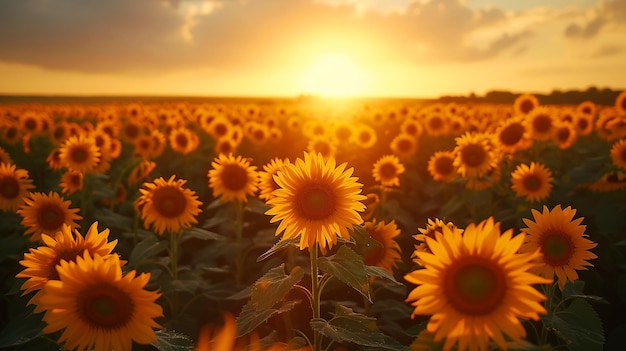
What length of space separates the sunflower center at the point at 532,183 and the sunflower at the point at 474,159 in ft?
2.29

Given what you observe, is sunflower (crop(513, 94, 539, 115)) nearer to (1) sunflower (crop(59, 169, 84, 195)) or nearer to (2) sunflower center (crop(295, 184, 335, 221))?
(1) sunflower (crop(59, 169, 84, 195))

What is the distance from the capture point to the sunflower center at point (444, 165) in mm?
9141

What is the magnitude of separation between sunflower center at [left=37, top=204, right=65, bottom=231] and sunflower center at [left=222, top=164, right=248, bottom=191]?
2.08 meters

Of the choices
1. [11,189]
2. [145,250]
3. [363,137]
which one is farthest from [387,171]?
[363,137]

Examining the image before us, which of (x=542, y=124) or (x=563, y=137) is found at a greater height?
(x=542, y=124)

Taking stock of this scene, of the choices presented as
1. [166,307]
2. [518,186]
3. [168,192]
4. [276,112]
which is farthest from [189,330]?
[276,112]

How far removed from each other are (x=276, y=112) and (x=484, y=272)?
24.8 meters

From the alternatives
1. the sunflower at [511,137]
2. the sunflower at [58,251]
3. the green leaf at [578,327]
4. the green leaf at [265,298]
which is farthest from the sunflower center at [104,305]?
the sunflower at [511,137]

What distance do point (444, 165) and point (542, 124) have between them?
2468 millimetres

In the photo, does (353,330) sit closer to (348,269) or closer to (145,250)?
(348,269)

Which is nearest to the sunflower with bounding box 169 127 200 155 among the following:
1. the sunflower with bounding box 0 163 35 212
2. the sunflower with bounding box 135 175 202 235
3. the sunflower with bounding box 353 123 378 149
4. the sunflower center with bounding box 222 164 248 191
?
the sunflower with bounding box 353 123 378 149

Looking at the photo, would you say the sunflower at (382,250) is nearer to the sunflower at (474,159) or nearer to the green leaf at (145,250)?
the green leaf at (145,250)

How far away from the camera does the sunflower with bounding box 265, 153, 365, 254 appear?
11.3 ft

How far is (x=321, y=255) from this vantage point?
21.0 feet
